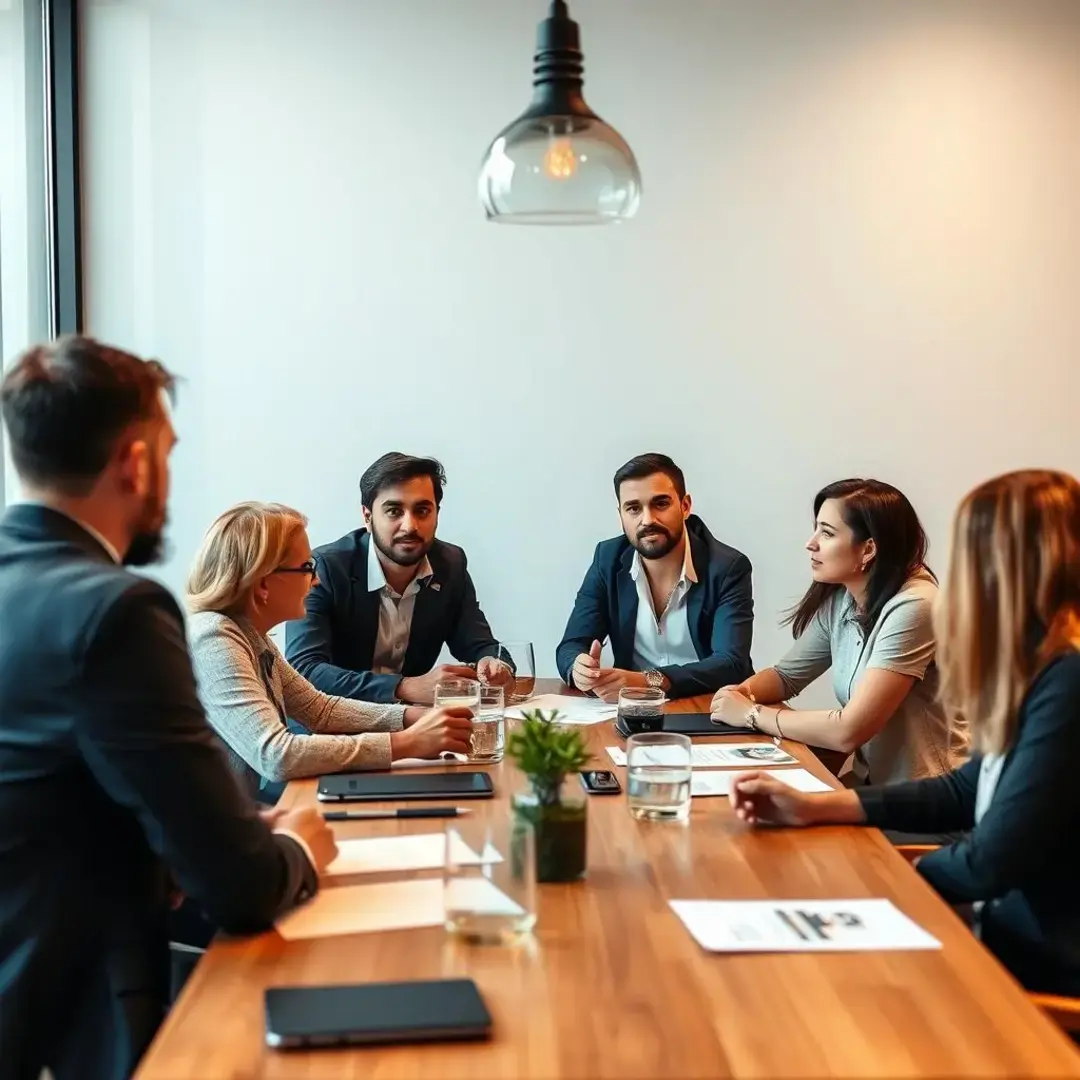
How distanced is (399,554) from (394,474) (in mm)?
212

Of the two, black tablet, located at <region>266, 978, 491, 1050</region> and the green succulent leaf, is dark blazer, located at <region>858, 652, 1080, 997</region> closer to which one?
the green succulent leaf

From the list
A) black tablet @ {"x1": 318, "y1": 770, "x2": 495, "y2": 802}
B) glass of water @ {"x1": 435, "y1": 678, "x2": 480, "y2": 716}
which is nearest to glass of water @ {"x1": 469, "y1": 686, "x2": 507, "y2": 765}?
glass of water @ {"x1": 435, "y1": 678, "x2": 480, "y2": 716}

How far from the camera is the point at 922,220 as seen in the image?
4.18m

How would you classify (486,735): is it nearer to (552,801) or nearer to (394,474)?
(552,801)

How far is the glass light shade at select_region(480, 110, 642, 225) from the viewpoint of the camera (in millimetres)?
2037

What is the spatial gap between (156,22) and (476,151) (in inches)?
42.4

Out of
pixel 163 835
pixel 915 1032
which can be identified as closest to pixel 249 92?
pixel 163 835

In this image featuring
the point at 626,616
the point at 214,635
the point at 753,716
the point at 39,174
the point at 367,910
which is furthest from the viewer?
the point at 39,174

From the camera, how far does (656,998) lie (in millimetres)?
1378

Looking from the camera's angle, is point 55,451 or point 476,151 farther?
point 476,151

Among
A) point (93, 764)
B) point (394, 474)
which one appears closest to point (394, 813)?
point (93, 764)

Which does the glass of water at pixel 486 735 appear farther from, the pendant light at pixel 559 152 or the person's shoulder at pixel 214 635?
the pendant light at pixel 559 152

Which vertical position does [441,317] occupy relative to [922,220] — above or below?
below

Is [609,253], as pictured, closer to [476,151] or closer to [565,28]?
[476,151]
